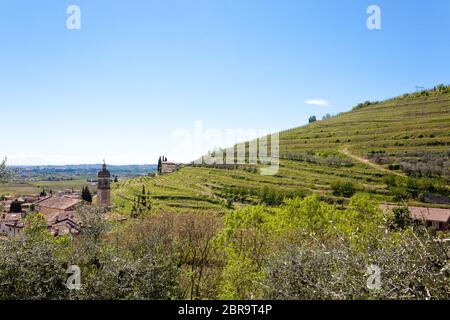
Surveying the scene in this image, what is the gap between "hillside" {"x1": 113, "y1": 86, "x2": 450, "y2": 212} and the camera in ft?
219

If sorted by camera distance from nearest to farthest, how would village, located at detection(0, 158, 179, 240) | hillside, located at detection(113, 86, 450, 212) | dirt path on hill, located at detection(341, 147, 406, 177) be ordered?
1. village, located at detection(0, 158, 179, 240)
2. hillside, located at detection(113, 86, 450, 212)
3. dirt path on hill, located at detection(341, 147, 406, 177)

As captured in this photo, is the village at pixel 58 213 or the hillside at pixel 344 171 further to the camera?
the hillside at pixel 344 171

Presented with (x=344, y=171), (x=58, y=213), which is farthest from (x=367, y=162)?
(x=58, y=213)

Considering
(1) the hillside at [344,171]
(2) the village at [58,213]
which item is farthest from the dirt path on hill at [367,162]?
(2) the village at [58,213]

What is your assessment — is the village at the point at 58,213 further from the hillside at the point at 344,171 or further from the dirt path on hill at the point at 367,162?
the dirt path on hill at the point at 367,162

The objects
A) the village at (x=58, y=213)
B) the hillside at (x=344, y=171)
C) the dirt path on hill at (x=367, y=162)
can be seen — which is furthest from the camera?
the dirt path on hill at (x=367, y=162)

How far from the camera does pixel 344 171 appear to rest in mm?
79500

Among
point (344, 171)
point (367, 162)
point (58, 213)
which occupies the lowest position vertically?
point (58, 213)

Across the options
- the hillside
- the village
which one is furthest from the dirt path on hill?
the village

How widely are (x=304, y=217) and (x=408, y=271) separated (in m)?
22.3

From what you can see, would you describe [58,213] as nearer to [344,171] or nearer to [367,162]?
[344,171]

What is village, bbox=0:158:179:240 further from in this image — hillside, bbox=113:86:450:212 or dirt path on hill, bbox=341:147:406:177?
dirt path on hill, bbox=341:147:406:177

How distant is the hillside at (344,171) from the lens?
6675cm
